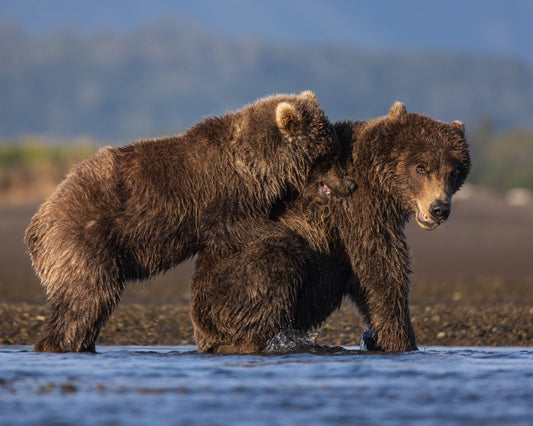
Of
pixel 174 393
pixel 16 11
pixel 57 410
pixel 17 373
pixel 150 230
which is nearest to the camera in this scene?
pixel 57 410

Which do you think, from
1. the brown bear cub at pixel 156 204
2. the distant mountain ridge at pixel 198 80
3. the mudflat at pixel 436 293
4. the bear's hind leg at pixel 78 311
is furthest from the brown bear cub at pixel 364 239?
the distant mountain ridge at pixel 198 80

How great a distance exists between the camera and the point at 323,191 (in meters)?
8.86

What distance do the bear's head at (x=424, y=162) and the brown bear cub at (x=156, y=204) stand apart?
54 cm

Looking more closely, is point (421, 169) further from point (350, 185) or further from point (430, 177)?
point (350, 185)

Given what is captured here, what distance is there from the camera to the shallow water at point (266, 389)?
6.24 metres

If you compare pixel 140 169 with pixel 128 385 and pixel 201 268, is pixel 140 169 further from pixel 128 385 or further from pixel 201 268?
pixel 128 385

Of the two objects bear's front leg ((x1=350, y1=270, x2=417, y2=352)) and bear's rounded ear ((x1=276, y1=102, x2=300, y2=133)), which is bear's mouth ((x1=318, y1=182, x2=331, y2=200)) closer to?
bear's rounded ear ((x1=276, y1=102, x2=300, y2=133))

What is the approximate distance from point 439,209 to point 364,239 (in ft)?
2.15

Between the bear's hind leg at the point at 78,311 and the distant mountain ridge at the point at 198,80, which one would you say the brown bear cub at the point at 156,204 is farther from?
the distant mountain ridge at the point at 198,80

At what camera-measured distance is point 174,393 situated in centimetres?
688

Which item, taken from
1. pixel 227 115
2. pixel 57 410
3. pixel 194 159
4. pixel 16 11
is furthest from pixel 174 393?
pixel 16 11

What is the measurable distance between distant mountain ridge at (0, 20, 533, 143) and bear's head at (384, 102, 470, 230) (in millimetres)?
107762

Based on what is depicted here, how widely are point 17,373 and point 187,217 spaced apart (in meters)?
1.77

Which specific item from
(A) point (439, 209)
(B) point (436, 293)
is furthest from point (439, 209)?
(B) point (436, 293)
